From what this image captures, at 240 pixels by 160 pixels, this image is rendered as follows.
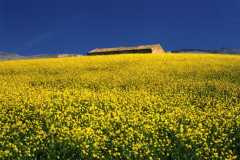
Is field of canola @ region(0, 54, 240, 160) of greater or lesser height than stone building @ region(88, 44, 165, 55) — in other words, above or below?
below

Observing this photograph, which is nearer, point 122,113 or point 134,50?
point 122,113

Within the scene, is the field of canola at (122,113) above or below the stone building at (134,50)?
below

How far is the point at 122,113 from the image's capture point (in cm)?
2348

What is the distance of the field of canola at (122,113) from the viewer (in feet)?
61.4

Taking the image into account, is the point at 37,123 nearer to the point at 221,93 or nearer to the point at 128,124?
the point at 128,124

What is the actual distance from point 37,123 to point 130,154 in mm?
5223

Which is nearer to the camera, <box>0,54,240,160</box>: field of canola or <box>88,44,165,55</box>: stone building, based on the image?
<box>0,54,240,160</box>: field of canola

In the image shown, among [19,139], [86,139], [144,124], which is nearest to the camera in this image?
[86,139]

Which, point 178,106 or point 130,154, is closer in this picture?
point 130,154

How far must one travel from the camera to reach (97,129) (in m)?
21.3

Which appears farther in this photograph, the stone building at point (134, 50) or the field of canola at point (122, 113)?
the stone building at point (134, 50)

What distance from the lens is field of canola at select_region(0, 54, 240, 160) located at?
61.4 ft

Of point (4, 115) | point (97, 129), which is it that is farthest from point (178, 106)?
point (4, 115)

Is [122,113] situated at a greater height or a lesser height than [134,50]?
lesser
